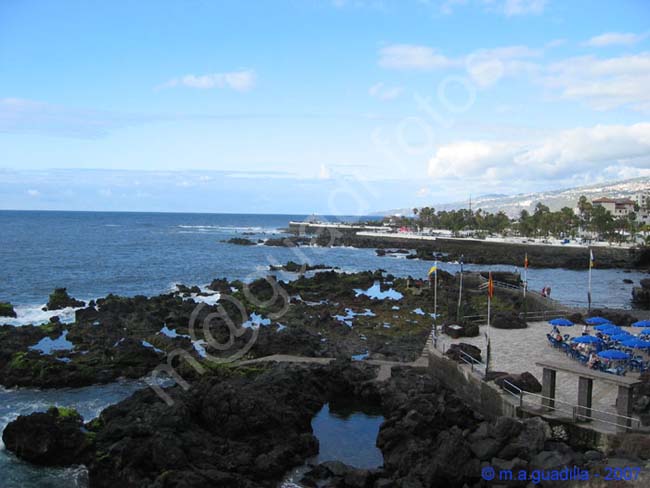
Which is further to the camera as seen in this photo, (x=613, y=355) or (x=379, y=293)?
(x=379, y=293)

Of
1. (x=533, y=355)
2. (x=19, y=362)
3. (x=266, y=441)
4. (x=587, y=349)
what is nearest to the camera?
(x=266, y=441)

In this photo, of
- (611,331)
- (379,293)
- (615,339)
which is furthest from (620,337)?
(379,293)

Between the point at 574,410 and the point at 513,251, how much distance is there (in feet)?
268

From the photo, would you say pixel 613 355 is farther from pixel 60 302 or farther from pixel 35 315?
pixel 60 302

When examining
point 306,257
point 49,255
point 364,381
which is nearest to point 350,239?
point 306,257

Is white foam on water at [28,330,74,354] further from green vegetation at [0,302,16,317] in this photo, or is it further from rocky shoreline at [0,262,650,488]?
green vegetation at [0,302,16,317]

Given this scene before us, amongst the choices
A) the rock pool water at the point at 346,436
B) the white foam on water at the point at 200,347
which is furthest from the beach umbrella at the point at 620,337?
the white foam on water at the point at 200,347

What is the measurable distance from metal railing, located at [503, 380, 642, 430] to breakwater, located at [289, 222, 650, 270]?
136ft

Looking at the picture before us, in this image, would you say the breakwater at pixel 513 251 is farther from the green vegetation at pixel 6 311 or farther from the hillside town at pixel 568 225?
the green vegetation at pixel 6 311

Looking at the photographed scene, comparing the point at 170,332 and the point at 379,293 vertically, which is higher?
the point at 379,293

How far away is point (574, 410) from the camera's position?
1492 cm

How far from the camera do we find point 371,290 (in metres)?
51.1

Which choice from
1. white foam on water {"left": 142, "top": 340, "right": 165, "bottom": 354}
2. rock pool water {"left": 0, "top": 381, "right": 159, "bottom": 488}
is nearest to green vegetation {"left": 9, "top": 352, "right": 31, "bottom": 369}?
rock pool water {"left": 0, "top": 381, "right": 159, "bottom": 488}

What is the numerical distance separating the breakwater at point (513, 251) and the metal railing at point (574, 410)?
41592 millimetres
